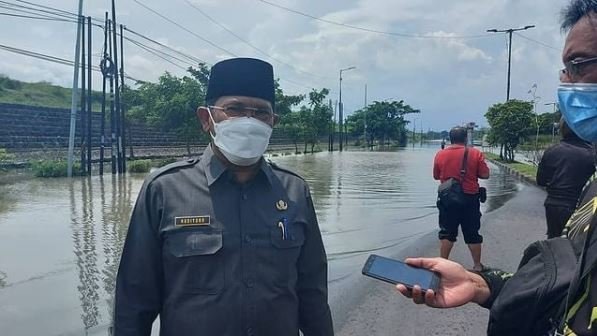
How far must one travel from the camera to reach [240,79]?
2334 millimetres

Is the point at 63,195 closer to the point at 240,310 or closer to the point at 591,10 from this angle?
the point at 240,310

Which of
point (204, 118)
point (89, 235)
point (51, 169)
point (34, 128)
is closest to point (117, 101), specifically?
point (51, 169)

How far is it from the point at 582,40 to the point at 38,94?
50.8 metres

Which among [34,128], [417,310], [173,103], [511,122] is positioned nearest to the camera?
[417,310]

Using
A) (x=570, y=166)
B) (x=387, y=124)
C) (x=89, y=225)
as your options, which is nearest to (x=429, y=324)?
(x=570, y=166)

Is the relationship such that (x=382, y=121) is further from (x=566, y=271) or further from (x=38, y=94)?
(x=566, y=271)

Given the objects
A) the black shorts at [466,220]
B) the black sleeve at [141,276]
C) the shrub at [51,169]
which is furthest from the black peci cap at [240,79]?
the shrub at [51,169]

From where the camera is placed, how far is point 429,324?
173 inches

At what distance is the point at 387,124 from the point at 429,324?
75155 mm

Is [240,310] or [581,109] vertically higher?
[581,109]

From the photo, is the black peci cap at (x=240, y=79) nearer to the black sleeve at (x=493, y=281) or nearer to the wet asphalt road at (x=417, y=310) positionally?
the black sleeve at (x=493, y=281)

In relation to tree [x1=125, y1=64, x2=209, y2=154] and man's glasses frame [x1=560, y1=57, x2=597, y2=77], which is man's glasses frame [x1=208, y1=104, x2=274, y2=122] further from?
tree [x1=125, y1=64, x2=209, y2=154]

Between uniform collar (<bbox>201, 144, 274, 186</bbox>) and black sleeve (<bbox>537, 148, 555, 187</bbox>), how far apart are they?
342 cm

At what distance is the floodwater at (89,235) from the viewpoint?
4875mm
